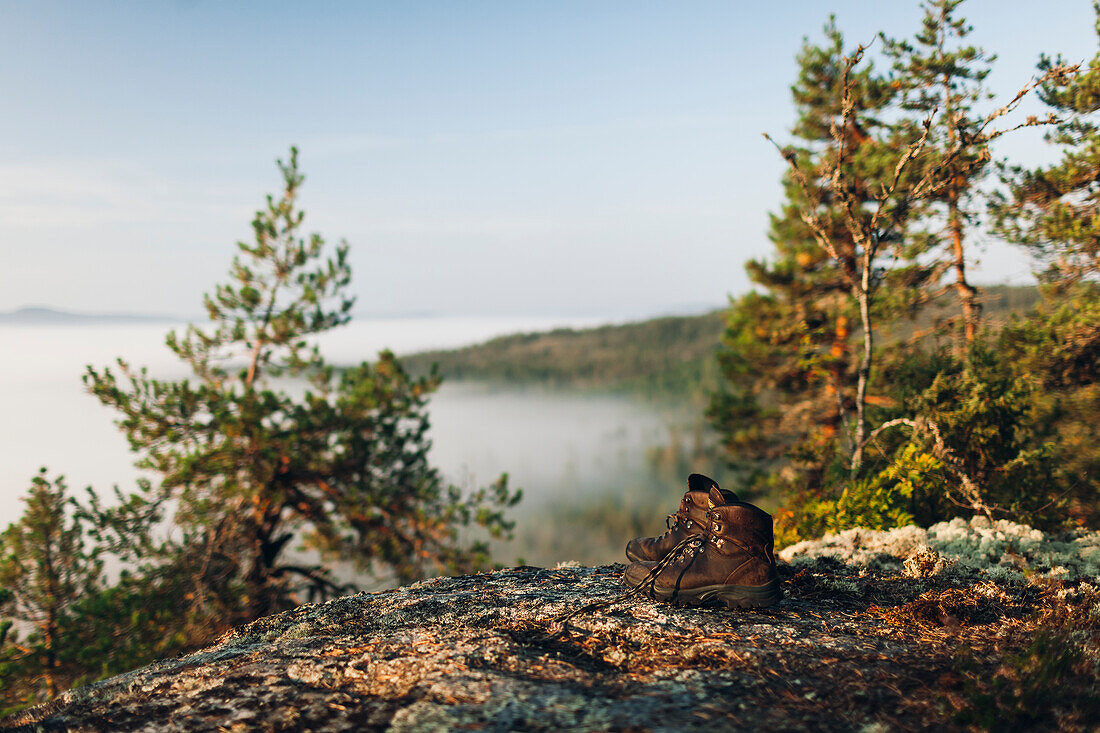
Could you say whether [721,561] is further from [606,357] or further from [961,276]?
[606,357]

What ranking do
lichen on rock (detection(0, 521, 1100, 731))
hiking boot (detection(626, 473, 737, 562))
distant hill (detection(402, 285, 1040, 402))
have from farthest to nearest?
distant hill (detection(402, 285, 1040, 402))
hiking boot (detection(626, 473, 737, 562))
lichen on rock (detection(0, 521, 1100, 731))

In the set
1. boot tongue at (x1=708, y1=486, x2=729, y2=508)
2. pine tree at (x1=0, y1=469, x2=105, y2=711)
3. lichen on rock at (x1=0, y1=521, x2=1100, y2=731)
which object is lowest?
pine tree at (x1=0, y1=469, x2=105, y2=711)

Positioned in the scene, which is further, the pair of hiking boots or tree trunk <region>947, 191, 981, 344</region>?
tree trunk <region>947, 191, 981, 344</region>

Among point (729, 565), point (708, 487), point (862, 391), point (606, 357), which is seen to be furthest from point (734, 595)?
point (606, 357)

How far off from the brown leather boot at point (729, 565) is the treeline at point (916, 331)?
9.62 feet

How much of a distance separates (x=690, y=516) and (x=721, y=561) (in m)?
0.40

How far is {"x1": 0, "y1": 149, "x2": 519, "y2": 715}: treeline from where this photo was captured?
38.6 feet

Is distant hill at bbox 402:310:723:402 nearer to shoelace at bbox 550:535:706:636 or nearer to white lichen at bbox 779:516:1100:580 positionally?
white lichen at bbox 779:516:1100:580

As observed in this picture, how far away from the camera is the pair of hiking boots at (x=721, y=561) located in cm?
357

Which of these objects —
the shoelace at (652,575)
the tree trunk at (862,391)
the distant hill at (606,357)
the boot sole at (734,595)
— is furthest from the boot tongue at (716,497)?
the distant hill at (606,357)

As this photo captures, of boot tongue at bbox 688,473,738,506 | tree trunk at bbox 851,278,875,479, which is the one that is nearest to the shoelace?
boot tongue at bbox 688,473,738,506

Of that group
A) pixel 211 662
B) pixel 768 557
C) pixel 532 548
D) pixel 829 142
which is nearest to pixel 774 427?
pixel 829 142

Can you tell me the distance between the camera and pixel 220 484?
1362cm

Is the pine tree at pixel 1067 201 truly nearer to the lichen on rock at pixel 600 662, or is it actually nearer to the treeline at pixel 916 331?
the treeline at pixel 916 331
